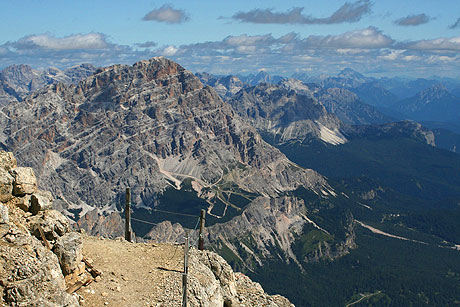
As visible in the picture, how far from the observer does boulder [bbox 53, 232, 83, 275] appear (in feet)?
130

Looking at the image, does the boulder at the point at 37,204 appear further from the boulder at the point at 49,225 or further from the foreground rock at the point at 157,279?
the foreground rock at the point at 157,279

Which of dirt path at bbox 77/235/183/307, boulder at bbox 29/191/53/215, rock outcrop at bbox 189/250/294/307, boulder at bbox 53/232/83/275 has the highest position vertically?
boulder at bbox 29/191/53/215

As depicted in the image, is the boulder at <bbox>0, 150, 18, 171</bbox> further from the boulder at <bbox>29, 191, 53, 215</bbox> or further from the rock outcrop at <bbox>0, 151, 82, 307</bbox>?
the boulder at <bbox>29, 191, 53, 215</bbox>


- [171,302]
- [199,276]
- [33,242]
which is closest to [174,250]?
[199,276]

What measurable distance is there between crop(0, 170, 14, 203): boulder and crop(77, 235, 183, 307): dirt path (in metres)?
10.8

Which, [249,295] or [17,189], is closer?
[17,189]

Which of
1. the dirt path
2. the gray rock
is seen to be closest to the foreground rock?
the dirt path

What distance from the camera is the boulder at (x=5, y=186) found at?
40.4m

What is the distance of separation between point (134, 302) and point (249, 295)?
19955mm

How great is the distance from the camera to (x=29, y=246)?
35469mm

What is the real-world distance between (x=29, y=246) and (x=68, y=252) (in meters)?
5.09

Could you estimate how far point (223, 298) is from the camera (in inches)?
1970

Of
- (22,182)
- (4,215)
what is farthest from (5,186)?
(4,215)

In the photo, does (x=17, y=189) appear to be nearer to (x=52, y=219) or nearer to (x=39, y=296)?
(x=52, y=219)
